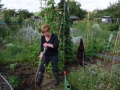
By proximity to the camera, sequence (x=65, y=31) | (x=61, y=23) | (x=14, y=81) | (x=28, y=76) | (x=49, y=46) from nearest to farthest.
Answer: (x=49, y=46)
(x=14, y=81)
(x=28, y=76)
(x=61, y=23)
(x=65, y=31)

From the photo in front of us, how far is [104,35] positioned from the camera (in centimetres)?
1127

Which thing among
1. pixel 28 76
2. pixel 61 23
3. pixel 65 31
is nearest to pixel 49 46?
pixel 28 76

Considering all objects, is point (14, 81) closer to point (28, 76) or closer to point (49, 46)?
point (28, 76)

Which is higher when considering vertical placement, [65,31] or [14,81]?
[65,31]

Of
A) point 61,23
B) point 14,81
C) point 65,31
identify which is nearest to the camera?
point 14,81

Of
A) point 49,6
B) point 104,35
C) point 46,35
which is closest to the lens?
point 46,35

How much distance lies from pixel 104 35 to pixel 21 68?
6588 millimetres

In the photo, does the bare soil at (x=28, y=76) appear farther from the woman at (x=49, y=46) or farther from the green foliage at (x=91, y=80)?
the green foliage at (x=91, y=80)

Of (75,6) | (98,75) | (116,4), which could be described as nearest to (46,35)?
(98,75)

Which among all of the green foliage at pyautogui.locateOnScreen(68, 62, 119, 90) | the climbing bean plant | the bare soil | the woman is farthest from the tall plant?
the green foliage at pyautogui.locateOnScreen(68, 62, 119, 90)

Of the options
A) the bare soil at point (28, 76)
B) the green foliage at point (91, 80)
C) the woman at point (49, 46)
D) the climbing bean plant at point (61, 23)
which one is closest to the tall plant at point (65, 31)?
the climbing bean plant at point (61, 23)

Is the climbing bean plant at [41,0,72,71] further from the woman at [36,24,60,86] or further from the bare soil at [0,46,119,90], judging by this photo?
the woman at [36,24,60,86]

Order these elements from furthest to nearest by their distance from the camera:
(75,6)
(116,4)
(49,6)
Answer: (75,6), (116,4), (49,6)

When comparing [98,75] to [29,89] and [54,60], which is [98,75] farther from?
[29,89]
